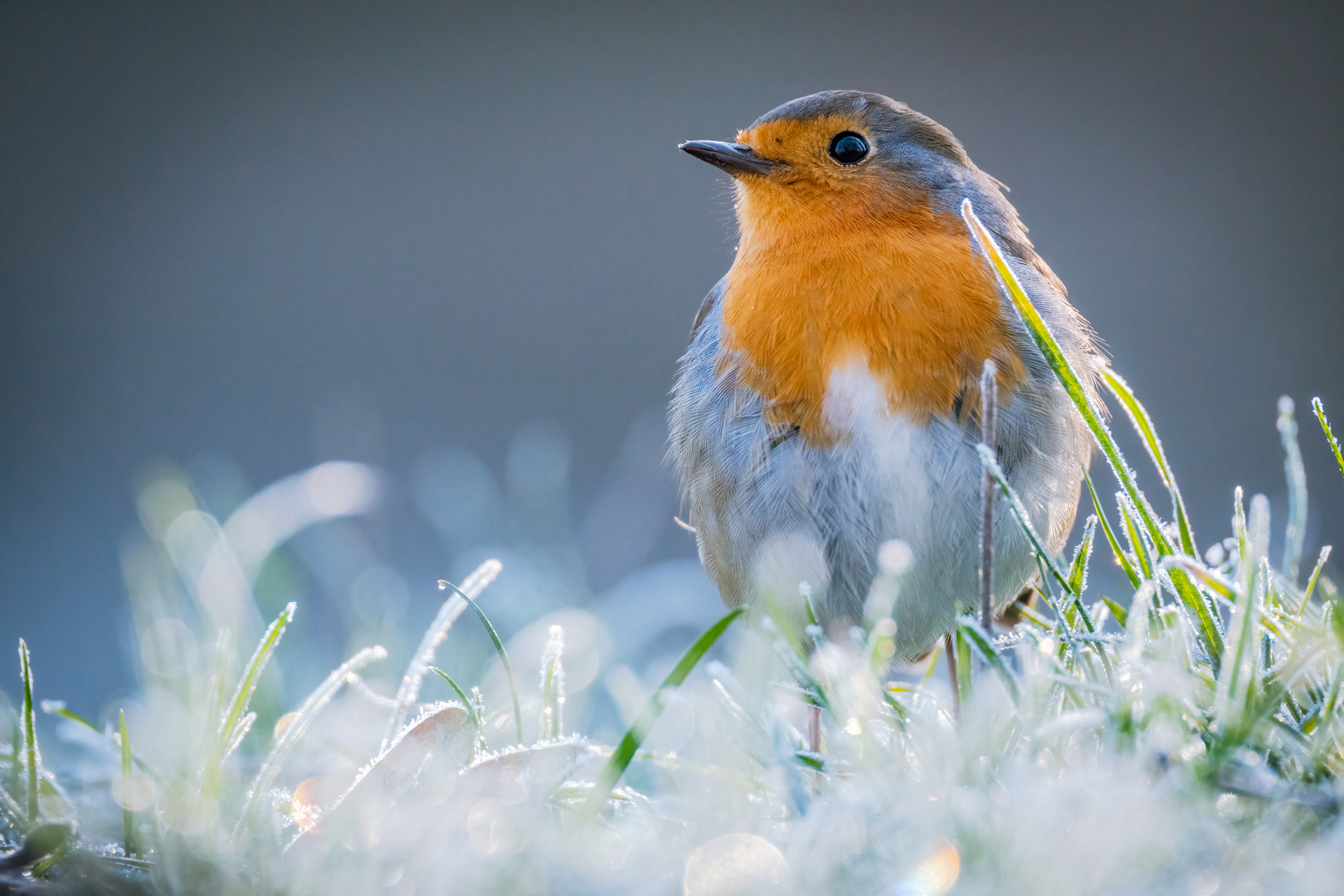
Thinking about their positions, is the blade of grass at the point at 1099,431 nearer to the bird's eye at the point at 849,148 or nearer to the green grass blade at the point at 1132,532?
the green grass blade at the point at 1132,532

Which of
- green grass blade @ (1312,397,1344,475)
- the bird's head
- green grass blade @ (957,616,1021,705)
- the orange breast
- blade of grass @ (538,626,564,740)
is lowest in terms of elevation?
blade of grass @ (538,626,564,740)

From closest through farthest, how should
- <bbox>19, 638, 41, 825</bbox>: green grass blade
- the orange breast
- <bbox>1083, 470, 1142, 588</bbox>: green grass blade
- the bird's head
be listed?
1. <bbox>19, 638, 41, 825</bbox>: green grass blade
2. <bbox>1083, 470, 1142, 588</bbox>: green grass blade
3. the orange breast
4. the bird's head

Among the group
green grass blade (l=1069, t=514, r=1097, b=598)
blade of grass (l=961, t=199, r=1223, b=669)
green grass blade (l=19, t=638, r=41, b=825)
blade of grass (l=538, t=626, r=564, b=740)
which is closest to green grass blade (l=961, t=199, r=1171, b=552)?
blade of grass (l=961, t=199, r=1223, b=669)

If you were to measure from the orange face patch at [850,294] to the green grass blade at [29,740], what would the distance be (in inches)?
24.1

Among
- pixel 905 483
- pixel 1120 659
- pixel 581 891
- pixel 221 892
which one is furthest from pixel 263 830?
pixel 905 483

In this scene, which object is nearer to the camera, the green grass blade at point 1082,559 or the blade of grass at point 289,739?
the blade of grass at point 289,739

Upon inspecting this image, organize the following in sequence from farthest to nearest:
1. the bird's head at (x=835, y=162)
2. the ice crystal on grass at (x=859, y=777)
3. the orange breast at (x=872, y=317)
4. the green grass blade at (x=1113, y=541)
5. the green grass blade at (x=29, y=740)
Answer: the bird's head at (x=835, y=162)
the orange breast at (x=872, y=317)
the green grass blade at (x=1113, y=541)
the green grass blade at (x=29, y=740)
the ice crystal on grass at (x=859, y=777)

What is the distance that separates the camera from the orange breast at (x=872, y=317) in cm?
82

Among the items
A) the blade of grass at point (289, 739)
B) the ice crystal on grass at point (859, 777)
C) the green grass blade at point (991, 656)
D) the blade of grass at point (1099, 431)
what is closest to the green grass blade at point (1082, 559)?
the ice crystal on grass at point (859, 777)

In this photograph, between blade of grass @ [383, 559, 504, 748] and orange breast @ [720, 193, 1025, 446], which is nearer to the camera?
blade of grass @ [383, 559, 504, 748]

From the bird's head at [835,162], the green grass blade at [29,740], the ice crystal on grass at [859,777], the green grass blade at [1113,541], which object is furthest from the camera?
the bird's head at [835,162]

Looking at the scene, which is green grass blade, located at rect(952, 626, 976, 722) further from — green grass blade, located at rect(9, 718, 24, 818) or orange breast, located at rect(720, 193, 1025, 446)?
green grass blade, located at rect(9, 718, 24, 818)

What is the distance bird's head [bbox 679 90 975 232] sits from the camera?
981 millimetres

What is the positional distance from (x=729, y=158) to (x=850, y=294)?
27cm
